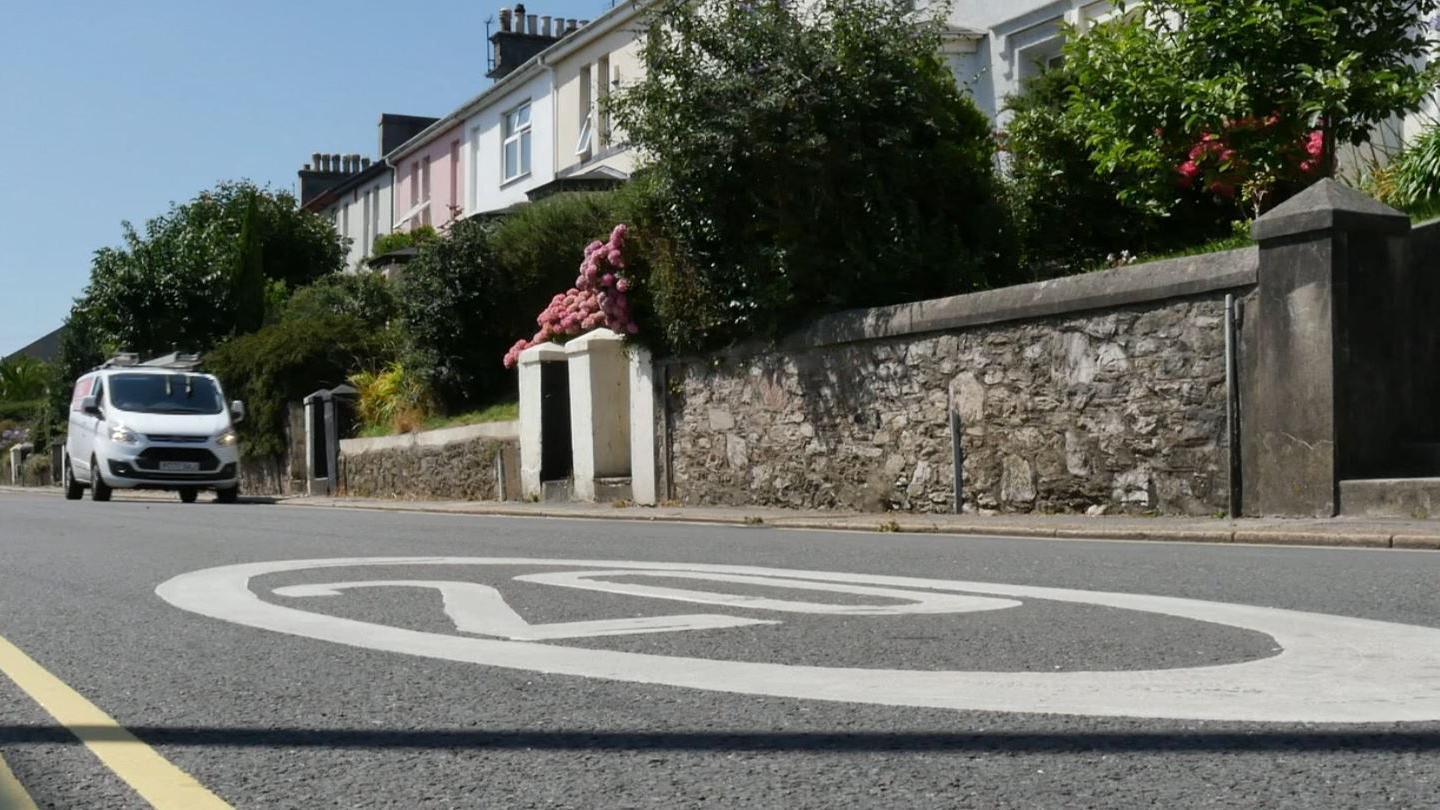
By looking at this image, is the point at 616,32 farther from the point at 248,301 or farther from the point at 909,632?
the point at 909,632

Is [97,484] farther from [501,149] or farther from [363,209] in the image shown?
[363,209]

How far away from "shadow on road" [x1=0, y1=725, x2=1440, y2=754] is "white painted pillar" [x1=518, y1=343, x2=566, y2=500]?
1707 centimetres

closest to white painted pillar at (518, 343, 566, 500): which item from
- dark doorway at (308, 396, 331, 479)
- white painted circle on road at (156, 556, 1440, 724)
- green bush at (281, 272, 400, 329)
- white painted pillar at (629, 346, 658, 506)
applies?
white painted pillar at (629, 346, 658, 506)

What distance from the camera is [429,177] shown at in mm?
48250

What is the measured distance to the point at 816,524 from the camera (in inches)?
559

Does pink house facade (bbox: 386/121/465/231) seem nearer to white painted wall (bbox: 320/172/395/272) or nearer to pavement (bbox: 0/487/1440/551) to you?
white painted wall (bbox: 320/172/395/272)

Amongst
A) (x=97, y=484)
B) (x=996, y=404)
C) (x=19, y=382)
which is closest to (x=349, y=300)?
(x=97, y=484)

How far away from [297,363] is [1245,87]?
2256 cm

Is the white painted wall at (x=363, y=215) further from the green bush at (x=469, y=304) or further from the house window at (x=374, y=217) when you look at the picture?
the green bush at (x=469, y=304)

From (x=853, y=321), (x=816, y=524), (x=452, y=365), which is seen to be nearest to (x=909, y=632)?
(x=816, y=524)

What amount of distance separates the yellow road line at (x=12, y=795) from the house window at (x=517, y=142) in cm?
3787

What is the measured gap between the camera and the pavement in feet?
33.2

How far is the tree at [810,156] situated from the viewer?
635 inches

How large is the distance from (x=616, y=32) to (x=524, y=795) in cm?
3408
